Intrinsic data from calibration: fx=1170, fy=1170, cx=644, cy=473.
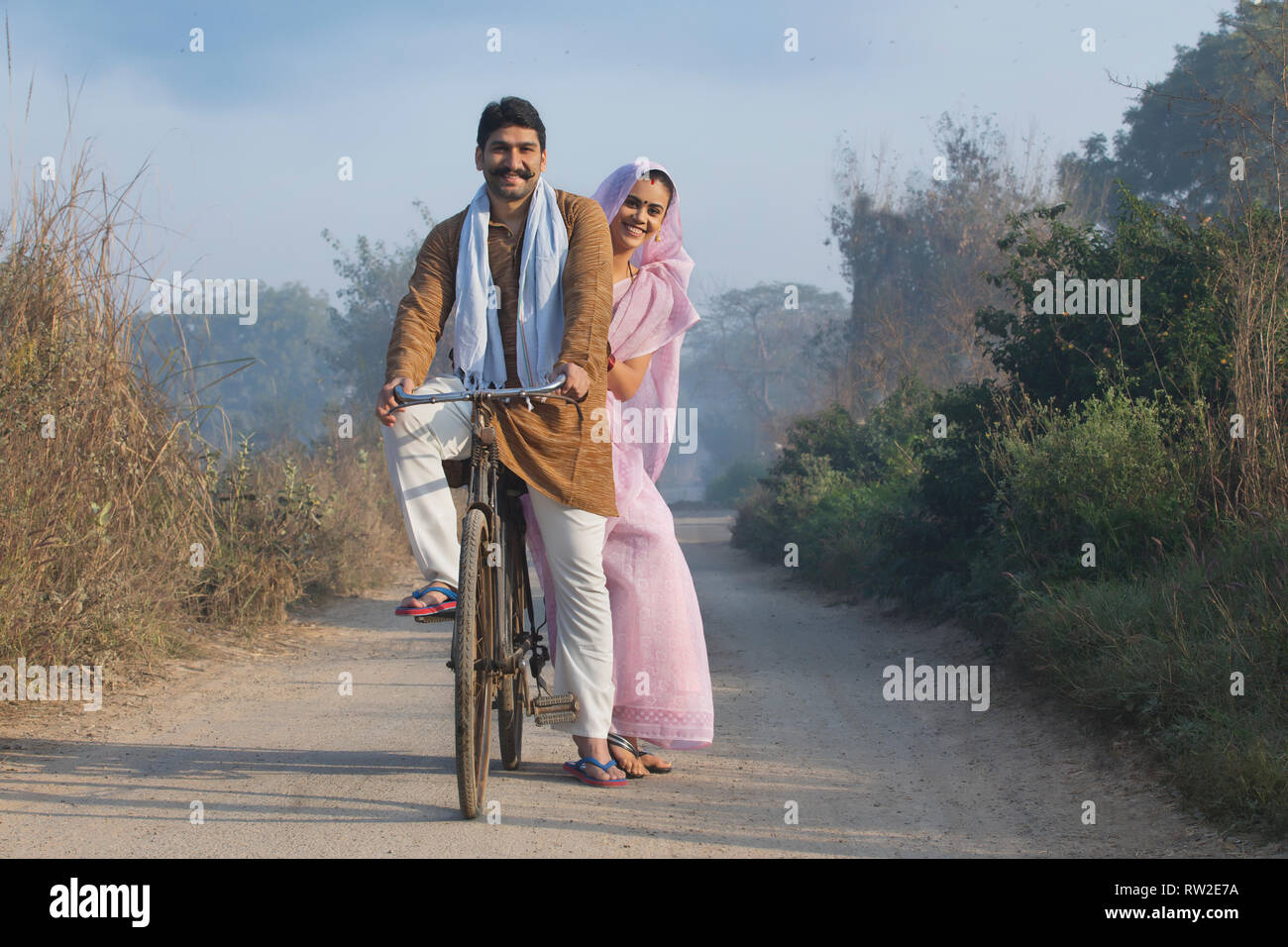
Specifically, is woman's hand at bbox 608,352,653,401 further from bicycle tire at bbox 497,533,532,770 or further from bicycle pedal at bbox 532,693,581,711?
bicycle pedal at bbox 532,693,581,711

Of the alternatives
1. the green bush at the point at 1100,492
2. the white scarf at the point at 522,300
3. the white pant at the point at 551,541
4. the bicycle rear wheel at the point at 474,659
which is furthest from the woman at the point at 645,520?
the green bush at the point at 1100,492

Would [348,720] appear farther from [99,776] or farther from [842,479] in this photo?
[842,479]

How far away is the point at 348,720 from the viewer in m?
5.51

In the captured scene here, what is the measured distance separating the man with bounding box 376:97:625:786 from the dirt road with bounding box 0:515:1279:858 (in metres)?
0.64

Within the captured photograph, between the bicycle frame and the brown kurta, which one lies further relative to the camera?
the brown kurta

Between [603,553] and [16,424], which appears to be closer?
[603,553]

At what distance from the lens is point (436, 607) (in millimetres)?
3689

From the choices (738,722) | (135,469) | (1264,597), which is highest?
(135,469)

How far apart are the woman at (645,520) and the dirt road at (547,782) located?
0.89 ft

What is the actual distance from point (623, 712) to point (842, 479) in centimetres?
1213

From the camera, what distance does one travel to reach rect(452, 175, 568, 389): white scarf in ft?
13.0

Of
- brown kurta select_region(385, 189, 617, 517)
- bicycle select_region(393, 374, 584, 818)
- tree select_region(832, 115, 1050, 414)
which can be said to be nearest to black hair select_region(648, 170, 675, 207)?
brown kurta select_region(385, 189, 617, 517)
